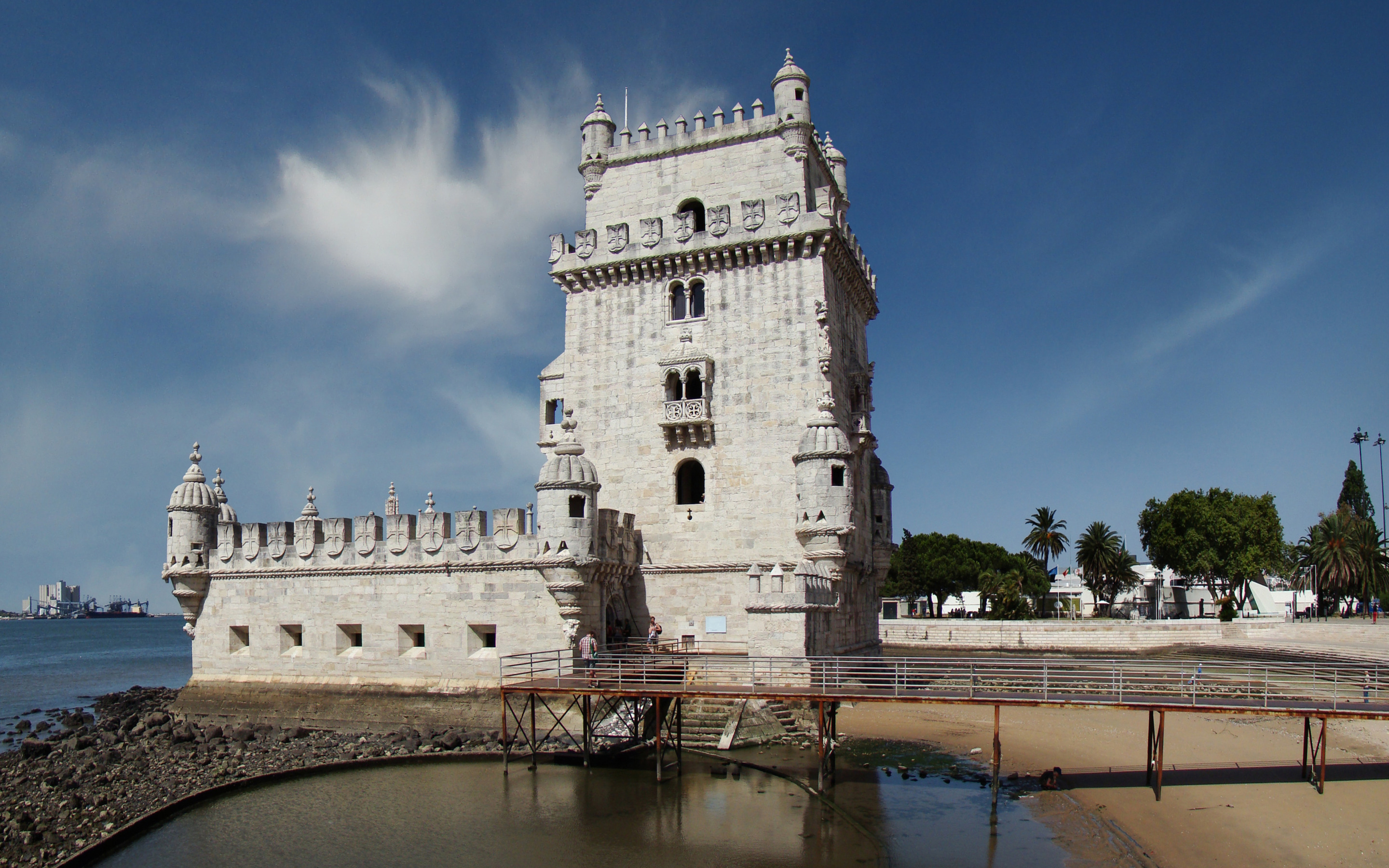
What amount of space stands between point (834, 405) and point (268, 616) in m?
19.3

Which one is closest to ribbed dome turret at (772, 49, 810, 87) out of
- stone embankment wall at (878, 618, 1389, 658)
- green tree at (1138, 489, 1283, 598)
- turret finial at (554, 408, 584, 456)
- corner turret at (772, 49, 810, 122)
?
corner turret at (772, 49, 810, 122)

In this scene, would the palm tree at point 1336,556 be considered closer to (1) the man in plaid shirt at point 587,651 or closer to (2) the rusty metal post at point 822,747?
(2) the rusty metal post at point 822,747

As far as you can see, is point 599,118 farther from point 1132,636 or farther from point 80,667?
point 80,667

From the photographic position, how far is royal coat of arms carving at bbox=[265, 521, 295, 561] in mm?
29969

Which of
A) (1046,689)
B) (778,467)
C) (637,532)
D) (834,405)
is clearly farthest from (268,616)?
(1046,689)

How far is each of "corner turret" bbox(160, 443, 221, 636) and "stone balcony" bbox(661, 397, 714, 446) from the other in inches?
625

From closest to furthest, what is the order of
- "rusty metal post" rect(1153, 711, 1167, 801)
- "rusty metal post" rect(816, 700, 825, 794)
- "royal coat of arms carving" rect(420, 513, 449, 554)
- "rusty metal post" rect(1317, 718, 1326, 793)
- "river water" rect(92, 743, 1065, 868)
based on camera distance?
"river water" rect(92, 743, 1065, 868) < "rusty metal post" rect(1153, 711, 1167, 801) < "rusty metal post" rect(1317, 718, 1326, 793) < "rusty metal post" rect(816, 700, 825, 794) < "royal coat of arms carving" rect(420, 513, 449, 554)

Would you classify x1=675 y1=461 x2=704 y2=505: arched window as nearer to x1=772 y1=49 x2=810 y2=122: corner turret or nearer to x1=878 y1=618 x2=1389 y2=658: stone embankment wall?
x1=772 y1=49 x2=810 y2=122: corner turret

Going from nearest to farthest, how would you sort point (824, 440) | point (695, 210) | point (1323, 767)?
point (1323, 767), point (824, 440), point (695, 210)

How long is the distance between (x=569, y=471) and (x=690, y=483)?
594 centimetres

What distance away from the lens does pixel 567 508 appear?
26.1 m

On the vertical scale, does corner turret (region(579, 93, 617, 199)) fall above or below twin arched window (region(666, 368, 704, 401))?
above

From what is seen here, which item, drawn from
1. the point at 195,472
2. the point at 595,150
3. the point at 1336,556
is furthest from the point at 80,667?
the point at 1336,556

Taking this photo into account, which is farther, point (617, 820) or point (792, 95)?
point (792, 95)
